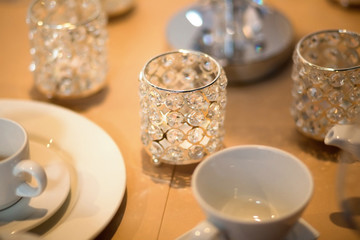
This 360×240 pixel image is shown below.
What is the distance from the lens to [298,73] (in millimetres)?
613

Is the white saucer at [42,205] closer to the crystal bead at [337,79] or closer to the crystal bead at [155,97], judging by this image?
the crystal bead at [155,97]

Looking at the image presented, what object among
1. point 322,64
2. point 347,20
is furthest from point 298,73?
point 347,20

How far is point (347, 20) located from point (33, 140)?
1.85 feet

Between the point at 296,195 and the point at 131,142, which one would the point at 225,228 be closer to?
the point at 296,195

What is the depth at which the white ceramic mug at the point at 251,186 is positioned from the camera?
0.45 m

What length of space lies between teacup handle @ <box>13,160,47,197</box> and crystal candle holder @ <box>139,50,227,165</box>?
142mm

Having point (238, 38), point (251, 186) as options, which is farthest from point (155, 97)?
point (238, 38)

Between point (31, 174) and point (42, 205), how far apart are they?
4 centimetres

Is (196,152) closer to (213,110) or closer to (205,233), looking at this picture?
(213,110)

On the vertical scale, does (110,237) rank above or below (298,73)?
below

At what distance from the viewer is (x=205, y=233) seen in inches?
17.2

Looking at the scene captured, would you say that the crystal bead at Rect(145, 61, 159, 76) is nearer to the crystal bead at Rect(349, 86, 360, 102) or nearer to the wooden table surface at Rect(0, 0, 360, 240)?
the wooden table surface at Rect(0, 0, 360, 240)

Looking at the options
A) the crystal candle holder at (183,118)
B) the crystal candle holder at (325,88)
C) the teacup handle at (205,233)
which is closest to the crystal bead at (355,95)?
the crystal candle holder at (325,88)

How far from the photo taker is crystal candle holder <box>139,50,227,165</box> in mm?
564
